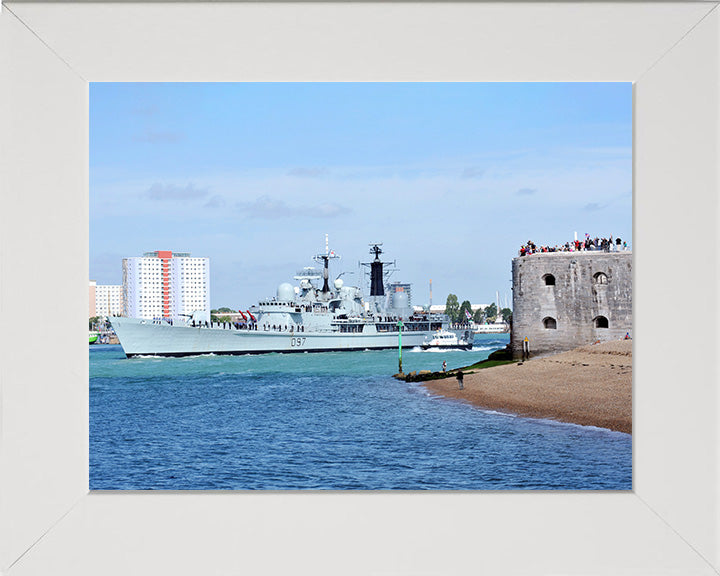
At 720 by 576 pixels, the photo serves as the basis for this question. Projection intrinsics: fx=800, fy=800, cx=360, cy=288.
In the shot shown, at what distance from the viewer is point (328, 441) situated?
11.9 metres

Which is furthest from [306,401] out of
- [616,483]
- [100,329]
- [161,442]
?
[100,329]

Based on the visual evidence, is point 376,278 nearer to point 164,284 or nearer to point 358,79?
point 164,284

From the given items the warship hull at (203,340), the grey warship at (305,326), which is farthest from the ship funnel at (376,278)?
the warship hull at (203,340)

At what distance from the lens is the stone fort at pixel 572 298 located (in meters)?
16.0

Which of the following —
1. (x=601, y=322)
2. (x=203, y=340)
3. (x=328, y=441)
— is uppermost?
(x=601, y=322)

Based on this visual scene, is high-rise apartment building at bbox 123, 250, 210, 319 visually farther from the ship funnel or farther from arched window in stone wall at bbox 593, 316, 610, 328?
arched window in stone wall at bbox 593, 316, 610, 328

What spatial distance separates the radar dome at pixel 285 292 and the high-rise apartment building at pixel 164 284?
12.8 m

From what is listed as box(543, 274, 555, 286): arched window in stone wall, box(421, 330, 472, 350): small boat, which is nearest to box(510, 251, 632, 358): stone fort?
box(543, 274, 555, 286): arched window in stone wall

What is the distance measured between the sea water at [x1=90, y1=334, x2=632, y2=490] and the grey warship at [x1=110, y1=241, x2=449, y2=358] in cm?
794

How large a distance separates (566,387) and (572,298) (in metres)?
3.55

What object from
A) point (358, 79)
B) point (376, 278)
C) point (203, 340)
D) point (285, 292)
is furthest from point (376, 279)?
point (358, 79)

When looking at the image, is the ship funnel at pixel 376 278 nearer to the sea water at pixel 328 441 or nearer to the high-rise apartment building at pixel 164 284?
the high-rise apartment building at pixel 164 284

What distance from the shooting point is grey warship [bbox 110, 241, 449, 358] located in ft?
98.4
